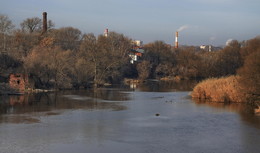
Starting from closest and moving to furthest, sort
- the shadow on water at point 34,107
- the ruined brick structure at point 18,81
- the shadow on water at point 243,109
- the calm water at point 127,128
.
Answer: the calm water at point 127,128 < the shadow on water at point 243,109 < the shadow on water at point 34,107 < the ruined brick structure at point 18,81

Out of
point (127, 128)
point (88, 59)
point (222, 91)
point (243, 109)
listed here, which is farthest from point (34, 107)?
point (88, 59)

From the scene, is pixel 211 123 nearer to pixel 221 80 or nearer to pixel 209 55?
pixel 221 80

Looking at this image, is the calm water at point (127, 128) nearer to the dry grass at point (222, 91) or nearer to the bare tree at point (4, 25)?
the dry grass at point (222, 91)

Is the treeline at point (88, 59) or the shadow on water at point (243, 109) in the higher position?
the treeline at point (88, 59)

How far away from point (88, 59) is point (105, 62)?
101 inches

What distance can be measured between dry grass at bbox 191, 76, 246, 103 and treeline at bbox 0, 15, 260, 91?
17918mm

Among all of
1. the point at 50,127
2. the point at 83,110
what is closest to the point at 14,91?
the point at 83,110

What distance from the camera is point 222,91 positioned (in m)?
31.9

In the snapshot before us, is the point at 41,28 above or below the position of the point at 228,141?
above

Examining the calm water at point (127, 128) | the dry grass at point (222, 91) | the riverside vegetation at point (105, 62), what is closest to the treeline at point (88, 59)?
the riverside vegetation at point (105, 62)

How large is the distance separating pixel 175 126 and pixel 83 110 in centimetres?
852

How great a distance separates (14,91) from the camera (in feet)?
126

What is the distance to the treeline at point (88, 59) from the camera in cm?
4353

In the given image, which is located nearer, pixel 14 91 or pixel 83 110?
pixel 83 110
